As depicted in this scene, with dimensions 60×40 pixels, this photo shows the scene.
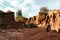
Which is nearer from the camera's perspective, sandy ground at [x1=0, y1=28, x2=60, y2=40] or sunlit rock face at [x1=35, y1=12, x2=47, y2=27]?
sandy ground at [x1=0, y1=28, x2=60, y2=40]

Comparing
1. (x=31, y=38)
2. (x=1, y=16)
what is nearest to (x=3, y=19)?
(x=1, y=16)

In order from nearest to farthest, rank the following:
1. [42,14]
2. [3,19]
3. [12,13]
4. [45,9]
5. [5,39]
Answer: [5,39]
[3,19]
[12,13]
[42,14]
[45,9]

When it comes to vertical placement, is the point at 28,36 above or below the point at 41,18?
above

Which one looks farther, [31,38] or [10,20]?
[10,20]

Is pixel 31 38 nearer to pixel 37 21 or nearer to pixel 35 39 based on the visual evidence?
pixel 35 39

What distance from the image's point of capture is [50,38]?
890cm

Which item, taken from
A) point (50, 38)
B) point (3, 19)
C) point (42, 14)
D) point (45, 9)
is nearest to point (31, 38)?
point (50, 38)

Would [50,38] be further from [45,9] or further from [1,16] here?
[45,9]

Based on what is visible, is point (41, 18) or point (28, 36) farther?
point (41, 18)

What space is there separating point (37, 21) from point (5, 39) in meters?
40.4

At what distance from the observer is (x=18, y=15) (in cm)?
5541

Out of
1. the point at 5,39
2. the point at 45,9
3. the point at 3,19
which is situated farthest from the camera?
the point at 45,9

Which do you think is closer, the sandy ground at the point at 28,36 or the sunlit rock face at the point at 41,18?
the sandy ground at the point at 28,36

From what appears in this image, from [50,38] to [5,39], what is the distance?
2091 millimetres
